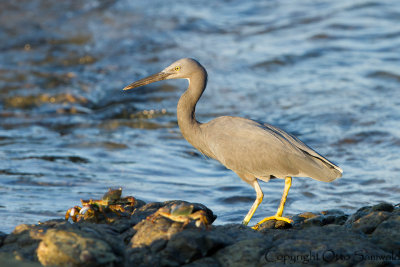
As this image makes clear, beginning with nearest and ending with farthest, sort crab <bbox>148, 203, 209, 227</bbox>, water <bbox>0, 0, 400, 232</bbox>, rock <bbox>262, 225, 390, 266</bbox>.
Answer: rock <bbox>262, 225, 390, 266</bbox>
crab <bbox>148, 203, 209, 227</bbox>
water <bbox>0, 0, 400, 232</bbox>

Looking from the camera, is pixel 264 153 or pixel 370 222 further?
pixel 264 153

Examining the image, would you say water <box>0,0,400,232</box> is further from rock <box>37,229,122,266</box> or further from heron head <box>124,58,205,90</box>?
rock <box>37,229,122,266</box>

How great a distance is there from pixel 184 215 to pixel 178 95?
6.71 m

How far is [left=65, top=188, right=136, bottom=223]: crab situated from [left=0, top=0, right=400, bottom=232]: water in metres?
1.08

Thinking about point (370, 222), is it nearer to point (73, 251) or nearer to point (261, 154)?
point (261, 154)

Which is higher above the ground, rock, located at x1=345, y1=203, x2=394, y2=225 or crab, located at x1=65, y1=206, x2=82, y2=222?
crab, located at x1=65, y1=206, x2=82, y2=222

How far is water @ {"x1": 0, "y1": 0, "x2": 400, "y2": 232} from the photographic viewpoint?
687 cm

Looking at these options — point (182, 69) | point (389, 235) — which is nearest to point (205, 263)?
point (389, 235)

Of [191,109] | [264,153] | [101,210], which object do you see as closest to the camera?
[101,210]

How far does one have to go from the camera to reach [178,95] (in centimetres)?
1071

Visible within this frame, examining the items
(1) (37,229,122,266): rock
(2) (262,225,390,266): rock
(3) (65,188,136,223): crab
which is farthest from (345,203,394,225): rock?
(1) (37,229,122,266): rock

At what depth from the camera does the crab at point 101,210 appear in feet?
14.9

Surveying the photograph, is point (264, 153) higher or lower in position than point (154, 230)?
higher

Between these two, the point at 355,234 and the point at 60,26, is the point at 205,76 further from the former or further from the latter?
the point at 60,26
